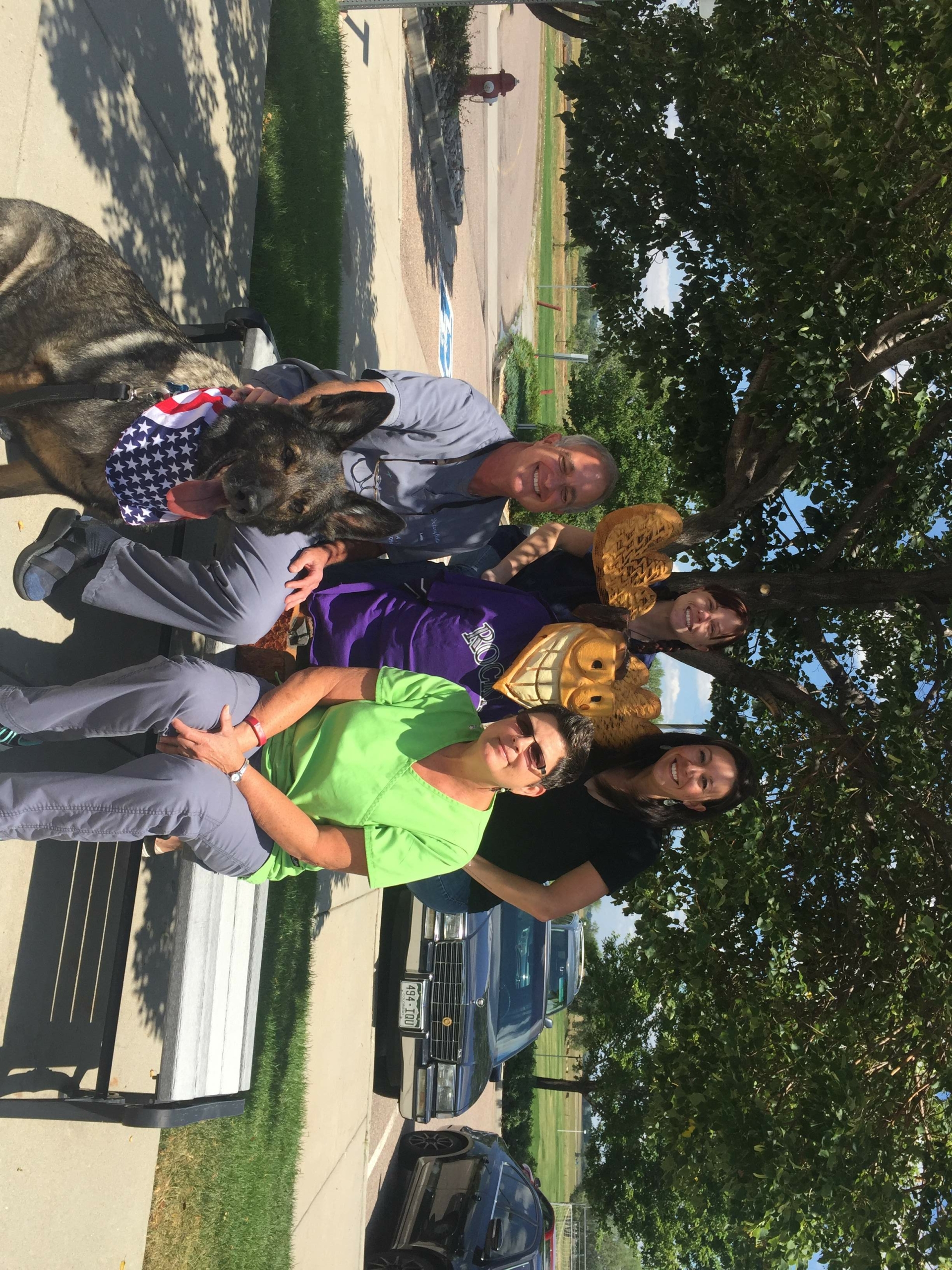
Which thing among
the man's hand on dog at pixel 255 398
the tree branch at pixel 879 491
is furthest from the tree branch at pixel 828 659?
the man's hand on dog at pixel 255 398

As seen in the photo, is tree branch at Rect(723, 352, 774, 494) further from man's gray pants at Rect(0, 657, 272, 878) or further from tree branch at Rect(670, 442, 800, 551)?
man's gray pants at Rect(0, 657, 272, 878)

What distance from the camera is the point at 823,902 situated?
4.73 m

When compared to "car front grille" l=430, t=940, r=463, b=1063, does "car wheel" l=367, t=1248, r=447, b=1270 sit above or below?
below

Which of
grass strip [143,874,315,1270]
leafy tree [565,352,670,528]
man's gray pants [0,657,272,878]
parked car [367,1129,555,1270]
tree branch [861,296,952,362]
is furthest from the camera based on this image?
leafy tree [565,352,670,528]

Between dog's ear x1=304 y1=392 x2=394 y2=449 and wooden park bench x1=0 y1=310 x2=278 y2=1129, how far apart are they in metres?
1.13

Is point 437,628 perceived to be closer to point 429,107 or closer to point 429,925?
point 429,925

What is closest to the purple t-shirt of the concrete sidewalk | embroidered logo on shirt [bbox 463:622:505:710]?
embroidered logo on shirt [bbox 463:622:505:710]

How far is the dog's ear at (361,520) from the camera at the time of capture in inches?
141

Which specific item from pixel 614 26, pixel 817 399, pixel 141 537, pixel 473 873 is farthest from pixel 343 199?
pixel 473 873

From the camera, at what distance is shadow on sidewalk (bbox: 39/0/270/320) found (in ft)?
16.3

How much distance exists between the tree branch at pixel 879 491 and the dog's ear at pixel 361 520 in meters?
3.04

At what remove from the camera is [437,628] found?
376cm

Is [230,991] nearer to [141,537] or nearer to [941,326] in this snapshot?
[141,537]

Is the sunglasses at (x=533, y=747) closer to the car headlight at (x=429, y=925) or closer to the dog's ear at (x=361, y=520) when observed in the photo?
the dog's ear at (x=361, y=520)
